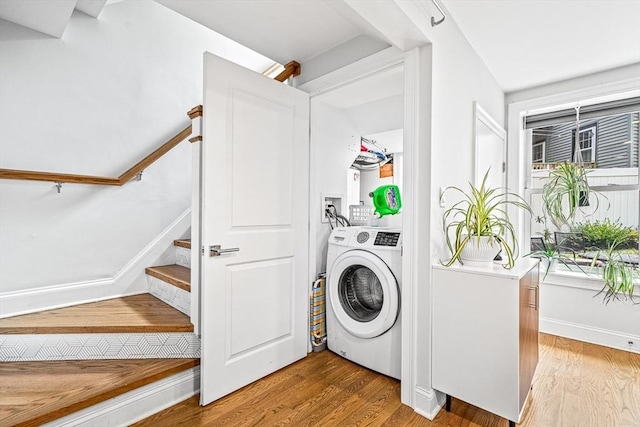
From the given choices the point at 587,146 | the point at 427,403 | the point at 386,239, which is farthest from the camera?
the point at 587,146

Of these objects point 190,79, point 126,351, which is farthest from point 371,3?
point 126,351

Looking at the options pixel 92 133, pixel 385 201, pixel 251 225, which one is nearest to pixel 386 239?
pixel 385 201

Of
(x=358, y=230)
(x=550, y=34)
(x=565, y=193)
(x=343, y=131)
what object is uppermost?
(x=550, y=34)

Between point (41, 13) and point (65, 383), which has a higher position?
point (41, 13)

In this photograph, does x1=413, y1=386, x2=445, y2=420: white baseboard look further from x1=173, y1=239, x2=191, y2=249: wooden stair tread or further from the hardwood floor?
x1=173, y1=239, x2=191, y2=249: wooden stair tread

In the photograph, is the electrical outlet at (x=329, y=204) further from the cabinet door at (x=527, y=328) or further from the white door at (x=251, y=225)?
the cabinet door at (x=527, y=328)

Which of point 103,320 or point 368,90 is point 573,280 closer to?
point 368,90

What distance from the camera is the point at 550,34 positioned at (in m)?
2.00

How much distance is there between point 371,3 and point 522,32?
128cm

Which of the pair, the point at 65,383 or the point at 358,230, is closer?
the point at 65,383

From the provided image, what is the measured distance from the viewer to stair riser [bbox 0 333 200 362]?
5.42 feet

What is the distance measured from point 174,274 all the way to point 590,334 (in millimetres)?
3332

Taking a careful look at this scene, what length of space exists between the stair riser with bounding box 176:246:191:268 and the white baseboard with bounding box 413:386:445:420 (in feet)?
6.03

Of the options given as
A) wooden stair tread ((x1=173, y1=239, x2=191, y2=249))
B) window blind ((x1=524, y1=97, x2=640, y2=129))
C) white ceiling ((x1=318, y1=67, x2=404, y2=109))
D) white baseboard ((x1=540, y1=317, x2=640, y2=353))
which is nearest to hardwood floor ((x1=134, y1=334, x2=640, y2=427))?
white baseboard ((x1=540, y1=317, x2=640, y2=353))
